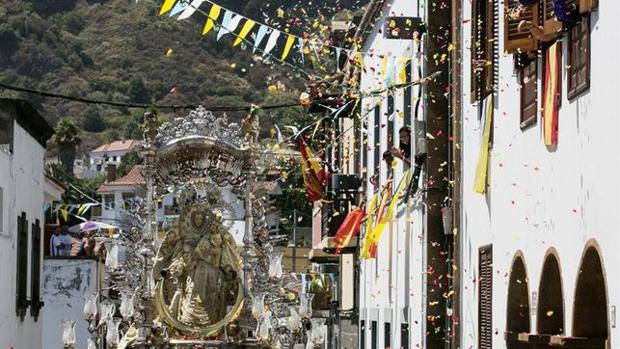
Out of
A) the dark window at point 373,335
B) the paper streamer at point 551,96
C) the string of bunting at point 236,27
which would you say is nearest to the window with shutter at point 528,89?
the paper streamer at point 551,96

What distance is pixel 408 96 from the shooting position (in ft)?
93.2

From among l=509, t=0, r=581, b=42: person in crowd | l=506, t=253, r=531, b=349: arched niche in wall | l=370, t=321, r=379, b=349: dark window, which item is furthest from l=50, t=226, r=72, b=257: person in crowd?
l=509, t=0, r=581, b=42: person in crowd

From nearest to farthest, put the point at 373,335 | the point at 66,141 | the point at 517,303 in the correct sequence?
the point at 517,303
the point at 373,335
the point at 66,141

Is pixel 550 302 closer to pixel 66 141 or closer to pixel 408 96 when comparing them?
pixel 408 96

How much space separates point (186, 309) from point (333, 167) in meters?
8.52

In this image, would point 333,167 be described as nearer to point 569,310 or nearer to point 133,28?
point 569,310

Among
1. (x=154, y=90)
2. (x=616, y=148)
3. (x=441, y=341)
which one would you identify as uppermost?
(x=154, y=90)

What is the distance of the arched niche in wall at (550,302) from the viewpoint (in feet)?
54.3

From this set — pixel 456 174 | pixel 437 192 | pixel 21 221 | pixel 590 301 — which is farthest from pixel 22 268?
pixel 590 301

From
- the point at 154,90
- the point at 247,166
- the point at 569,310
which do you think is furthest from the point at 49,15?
the point at 569,310

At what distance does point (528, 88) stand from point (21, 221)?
20116 mm

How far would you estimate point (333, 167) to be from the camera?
138ft

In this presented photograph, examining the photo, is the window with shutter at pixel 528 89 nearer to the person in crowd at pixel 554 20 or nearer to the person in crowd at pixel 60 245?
the person in crowd at pixel 554 20

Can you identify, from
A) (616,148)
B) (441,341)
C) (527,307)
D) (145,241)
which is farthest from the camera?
(145,241)
